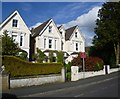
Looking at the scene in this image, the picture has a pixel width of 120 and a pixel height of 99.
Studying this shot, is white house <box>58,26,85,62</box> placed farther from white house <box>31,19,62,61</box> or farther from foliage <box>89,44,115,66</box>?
white house <box>31,19,62,61</box>

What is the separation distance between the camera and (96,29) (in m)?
43.7

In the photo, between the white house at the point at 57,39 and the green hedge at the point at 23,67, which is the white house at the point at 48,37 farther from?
the green hedge at the point at 23,67

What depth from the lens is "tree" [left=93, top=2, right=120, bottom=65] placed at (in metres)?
40.7

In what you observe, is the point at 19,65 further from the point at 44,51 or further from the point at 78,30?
the point at 78,30

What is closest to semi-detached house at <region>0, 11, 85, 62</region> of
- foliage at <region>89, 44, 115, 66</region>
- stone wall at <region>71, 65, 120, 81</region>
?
foliage at <region>89, 44, 115, 66</region>

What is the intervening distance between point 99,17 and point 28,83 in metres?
27.1

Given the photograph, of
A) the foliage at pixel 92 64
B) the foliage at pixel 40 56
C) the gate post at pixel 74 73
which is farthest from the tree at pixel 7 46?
the foliage at pixel 92 64

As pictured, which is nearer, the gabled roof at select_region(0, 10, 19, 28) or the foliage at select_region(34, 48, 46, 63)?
the gabled roof at select_region(0, 10, 19, 28)

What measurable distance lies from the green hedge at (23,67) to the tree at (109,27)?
18514mm

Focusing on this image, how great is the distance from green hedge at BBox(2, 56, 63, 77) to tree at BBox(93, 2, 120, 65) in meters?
18.5

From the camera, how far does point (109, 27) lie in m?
41.2

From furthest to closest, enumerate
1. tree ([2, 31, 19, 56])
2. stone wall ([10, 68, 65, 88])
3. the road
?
tree ([2, 31, 19, 56]), stone wall ([10, 68, 65, 88]), the road

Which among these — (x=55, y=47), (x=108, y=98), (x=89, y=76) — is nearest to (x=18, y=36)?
(x=55, y=47)

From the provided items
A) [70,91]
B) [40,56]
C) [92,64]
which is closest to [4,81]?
[70,91]
